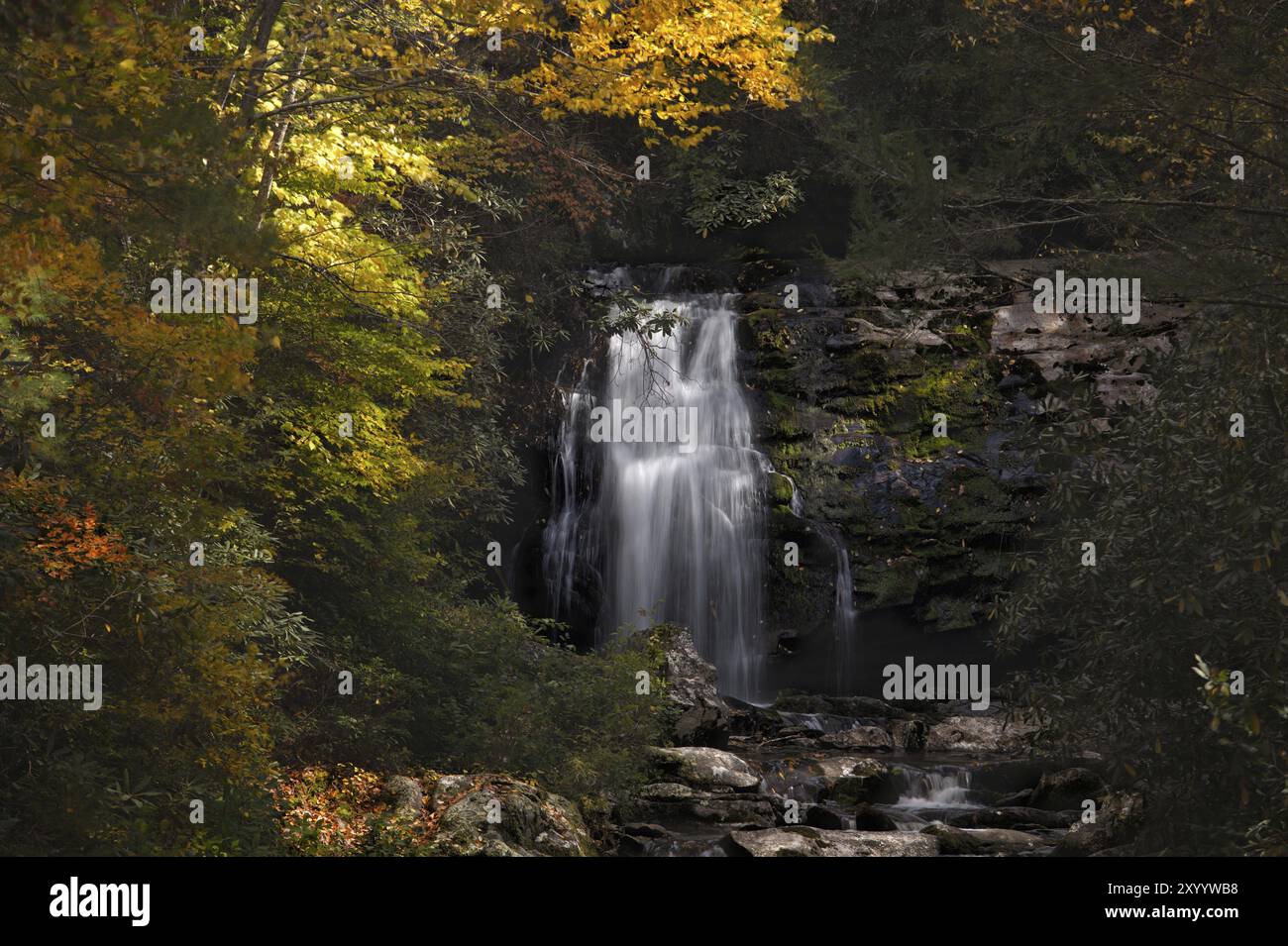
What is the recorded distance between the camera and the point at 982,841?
40.3ft

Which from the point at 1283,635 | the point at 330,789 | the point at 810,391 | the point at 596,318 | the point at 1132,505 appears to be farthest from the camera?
the point at 810,391

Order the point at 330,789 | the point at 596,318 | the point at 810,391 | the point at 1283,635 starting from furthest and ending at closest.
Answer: the point at 810,391 → the point at 596,318 → the point at 330,789 → the point at 1283,635

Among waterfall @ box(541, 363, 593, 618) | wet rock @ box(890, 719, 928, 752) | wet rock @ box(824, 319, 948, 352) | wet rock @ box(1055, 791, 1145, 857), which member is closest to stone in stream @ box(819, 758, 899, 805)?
wet rock @ box(890, 719, 928, 752)

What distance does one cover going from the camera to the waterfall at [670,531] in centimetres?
1988

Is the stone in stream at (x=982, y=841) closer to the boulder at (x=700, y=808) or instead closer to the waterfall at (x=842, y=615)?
the boulder at (x=700, y=808)

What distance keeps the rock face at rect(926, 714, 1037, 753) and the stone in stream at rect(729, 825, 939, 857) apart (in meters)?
5.17

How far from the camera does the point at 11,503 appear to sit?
7.56 metres

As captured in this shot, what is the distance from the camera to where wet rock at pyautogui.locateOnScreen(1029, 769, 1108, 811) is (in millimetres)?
13648

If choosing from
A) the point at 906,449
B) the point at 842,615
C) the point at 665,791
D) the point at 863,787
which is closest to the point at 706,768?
the point at 665,791

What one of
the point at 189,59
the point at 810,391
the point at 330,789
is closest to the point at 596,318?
the point at 810,391

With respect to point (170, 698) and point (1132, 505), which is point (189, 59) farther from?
point (1132, 505)
